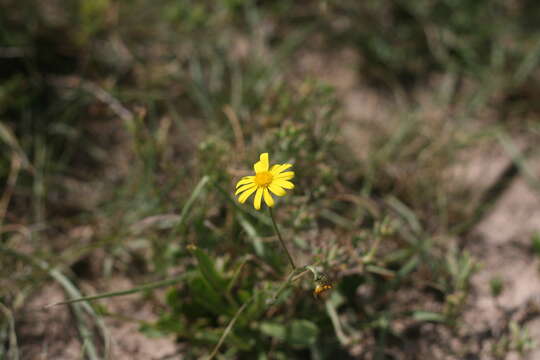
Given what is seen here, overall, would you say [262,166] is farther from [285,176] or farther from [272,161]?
[272,161]

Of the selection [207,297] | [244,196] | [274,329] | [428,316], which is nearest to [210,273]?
[207,297]

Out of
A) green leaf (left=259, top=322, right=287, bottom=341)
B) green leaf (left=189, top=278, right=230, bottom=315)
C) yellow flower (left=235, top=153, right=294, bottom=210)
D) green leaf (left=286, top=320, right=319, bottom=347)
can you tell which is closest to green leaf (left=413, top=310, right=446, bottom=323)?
green leaf (left=286, top=320, right=319, bottom=347)

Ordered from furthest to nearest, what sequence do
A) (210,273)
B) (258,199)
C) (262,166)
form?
(210,273), (262,166), (258,199)

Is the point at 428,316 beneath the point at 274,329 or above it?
beneath

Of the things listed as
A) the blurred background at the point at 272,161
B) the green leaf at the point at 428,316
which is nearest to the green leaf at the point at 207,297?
the blurred background at the point at 272,161

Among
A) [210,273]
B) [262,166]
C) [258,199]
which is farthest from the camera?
[210,273]

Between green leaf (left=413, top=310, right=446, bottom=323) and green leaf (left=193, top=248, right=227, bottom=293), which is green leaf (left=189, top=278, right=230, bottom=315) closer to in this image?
green leaf (left=193, top=248, right=227, bottom=293)

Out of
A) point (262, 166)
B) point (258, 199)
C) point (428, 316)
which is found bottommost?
point (428, 316)
